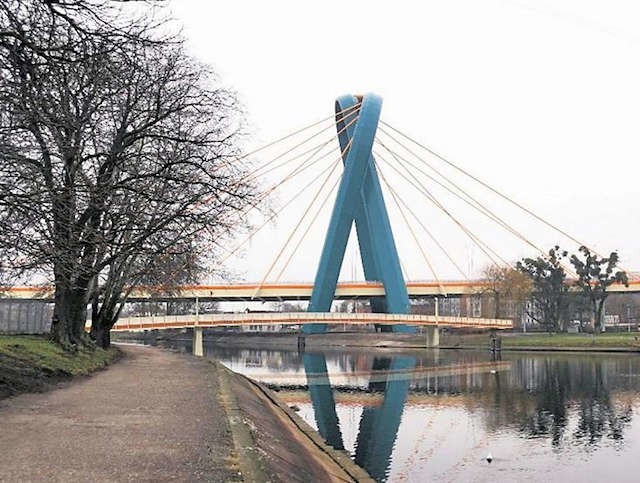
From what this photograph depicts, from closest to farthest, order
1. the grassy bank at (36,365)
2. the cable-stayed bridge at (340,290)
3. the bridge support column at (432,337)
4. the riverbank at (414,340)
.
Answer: the grassy bank at (36,365), the riverbank at (414,340), the bridge support column at (432,337), the cable-stayed bridge at (340,290)

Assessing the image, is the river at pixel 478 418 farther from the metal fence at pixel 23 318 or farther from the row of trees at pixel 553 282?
the row of trees at pixel 553 282

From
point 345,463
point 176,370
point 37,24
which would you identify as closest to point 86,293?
point 176,370

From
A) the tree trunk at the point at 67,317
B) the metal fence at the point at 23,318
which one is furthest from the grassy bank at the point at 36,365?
the metal fence at the point at 23,318

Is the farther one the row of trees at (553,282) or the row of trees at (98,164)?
the row of trees at (553,282)

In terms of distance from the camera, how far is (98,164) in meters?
21.9

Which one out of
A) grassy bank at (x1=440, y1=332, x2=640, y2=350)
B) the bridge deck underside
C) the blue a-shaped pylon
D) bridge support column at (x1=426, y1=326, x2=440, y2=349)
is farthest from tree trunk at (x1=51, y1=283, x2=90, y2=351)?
bridge support column at (x1=426, y1=326, x2=440, y2=349)

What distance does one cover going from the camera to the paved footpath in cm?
755

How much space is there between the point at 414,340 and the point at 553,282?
15.2 meters

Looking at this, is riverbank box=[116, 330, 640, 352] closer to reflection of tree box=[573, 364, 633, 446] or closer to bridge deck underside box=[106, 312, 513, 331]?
bridge deck underside box=[106, 312, 513, 331]

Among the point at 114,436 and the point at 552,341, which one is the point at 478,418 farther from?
the point at 552,341

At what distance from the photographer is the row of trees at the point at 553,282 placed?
228ft

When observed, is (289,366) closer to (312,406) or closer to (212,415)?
(312,406)

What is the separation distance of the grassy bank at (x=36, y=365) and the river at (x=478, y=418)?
725 cm

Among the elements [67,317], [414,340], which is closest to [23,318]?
[67,317]
